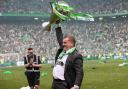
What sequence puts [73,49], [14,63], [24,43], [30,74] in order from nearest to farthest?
1. [73,49]
2. [30,74]
3. [14,63]
4. [24,43]

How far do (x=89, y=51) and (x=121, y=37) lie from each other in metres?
9.27

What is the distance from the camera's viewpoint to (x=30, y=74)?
1809cm

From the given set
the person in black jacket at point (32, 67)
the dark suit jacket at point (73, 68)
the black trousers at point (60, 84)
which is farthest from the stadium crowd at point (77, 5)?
the dark suit jacket at point (73, 68)

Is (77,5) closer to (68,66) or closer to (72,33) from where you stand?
(72,33)

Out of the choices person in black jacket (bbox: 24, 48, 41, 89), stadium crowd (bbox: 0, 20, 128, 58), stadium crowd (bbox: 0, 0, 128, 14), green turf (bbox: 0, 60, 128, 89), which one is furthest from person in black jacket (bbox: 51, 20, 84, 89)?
stadium crowd (bbox: 0, 0, 128, 14)

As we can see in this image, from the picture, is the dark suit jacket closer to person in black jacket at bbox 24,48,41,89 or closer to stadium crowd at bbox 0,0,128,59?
person in black jacket at bbox 24,48,41,89

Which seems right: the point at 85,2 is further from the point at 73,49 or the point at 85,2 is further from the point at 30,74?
the point at 73,49

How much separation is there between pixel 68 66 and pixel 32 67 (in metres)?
8.57

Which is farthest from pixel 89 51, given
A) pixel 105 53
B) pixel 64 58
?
pixel 64 58

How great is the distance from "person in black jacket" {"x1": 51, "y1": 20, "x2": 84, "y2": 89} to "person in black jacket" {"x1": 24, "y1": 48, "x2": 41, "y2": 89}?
785 cm

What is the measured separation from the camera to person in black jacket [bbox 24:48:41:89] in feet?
57.5

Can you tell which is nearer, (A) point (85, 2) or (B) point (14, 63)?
(B) point (14, 63)

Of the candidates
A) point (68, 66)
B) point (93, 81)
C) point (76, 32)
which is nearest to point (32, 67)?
point (68, 66)

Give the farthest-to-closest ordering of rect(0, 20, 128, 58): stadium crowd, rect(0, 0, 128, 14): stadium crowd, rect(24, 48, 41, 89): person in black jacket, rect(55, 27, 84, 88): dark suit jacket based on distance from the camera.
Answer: rect(0, 0, 128, 14): stadium crowd < rect(0, 20, 128, 58): stadium crowd < rect(24, 48, 41, 89): person in black jacket < rect(55, 27, 84, 88): dark suit jacket
